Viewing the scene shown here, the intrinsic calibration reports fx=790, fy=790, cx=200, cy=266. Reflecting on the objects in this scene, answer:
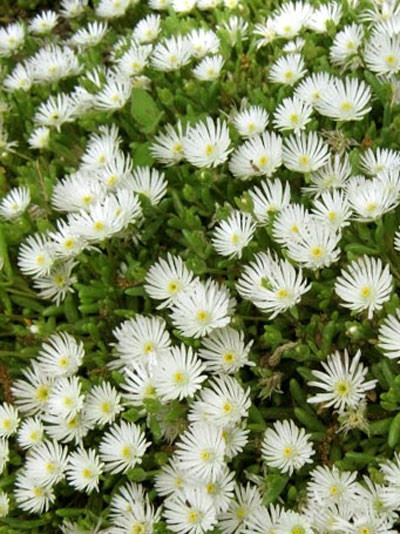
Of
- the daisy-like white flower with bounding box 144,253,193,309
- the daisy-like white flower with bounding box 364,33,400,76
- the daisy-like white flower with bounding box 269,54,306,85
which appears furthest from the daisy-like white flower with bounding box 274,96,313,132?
the daisy-like white flower with bounding box 144,253,193,309

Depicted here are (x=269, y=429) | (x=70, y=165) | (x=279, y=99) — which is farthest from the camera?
(x=70, y=165)

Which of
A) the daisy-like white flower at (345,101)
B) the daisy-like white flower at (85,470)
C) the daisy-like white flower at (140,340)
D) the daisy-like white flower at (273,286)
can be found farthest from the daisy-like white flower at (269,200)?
the daisy-like white flower at (85,470)

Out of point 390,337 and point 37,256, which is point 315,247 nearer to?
point 390,337

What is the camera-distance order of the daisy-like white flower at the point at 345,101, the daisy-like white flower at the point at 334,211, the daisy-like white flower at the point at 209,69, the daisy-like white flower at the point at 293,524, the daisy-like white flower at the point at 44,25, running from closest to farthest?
the daisy-like white flower at the point at 293,524, the daisy-like white flower at the point at 334,211, the daisy-like white flower at the point at 345,101, the daisy-like white flower at the point at 209,69, the daisy-like white flower at the point at 44,25

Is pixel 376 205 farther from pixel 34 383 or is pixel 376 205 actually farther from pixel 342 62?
pixel 34 383

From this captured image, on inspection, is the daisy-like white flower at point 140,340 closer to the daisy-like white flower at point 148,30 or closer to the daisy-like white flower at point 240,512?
the daisy-like white flower at point 240,512

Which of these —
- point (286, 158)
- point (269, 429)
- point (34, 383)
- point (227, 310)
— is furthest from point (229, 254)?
point (34, 383)

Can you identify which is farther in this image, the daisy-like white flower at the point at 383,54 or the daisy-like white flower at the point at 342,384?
the daisy-like white flower at the point at 383,54
